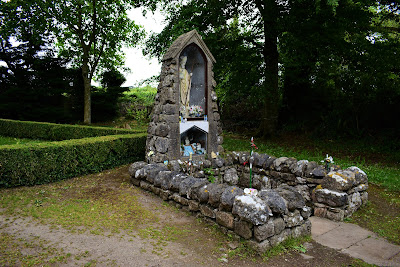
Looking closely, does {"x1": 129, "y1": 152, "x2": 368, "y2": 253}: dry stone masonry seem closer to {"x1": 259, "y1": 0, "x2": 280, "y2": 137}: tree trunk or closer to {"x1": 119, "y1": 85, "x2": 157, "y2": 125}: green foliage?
{"x1": 259, "y1": 0, "x2": 280, "y2": 137}: tree trunk

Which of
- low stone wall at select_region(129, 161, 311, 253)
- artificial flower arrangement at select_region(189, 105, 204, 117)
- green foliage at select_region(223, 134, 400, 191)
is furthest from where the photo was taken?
green foliage at select_region(223, 134, 400, 191)

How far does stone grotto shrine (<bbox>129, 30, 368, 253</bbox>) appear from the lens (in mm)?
3746

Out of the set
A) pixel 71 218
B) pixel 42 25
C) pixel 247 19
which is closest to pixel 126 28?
pixel 42 25

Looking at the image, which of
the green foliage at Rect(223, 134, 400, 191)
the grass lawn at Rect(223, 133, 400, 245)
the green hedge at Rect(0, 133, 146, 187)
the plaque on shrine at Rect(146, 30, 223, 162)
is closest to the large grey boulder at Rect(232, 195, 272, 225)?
the grass lawn at Rect(223, 133, 400, 245)

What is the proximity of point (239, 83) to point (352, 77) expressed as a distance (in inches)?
206

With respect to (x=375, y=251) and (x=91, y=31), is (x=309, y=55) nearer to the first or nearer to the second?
(x=375, y=251)

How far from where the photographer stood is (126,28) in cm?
1805

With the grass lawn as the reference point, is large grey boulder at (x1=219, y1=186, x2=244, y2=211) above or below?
above

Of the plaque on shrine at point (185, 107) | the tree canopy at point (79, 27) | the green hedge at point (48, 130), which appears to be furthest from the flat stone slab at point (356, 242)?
the tree canopy at point (79, 27)

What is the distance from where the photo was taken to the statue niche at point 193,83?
7.50 meters

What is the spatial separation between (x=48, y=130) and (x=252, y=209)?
42.0 feet

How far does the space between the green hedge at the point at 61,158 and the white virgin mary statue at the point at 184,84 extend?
221 cm

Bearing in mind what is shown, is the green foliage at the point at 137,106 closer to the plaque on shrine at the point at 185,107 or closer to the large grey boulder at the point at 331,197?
the plaque on shrine at the point at 185,107

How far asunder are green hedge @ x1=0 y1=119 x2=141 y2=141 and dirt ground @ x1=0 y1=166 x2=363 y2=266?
7.18m
